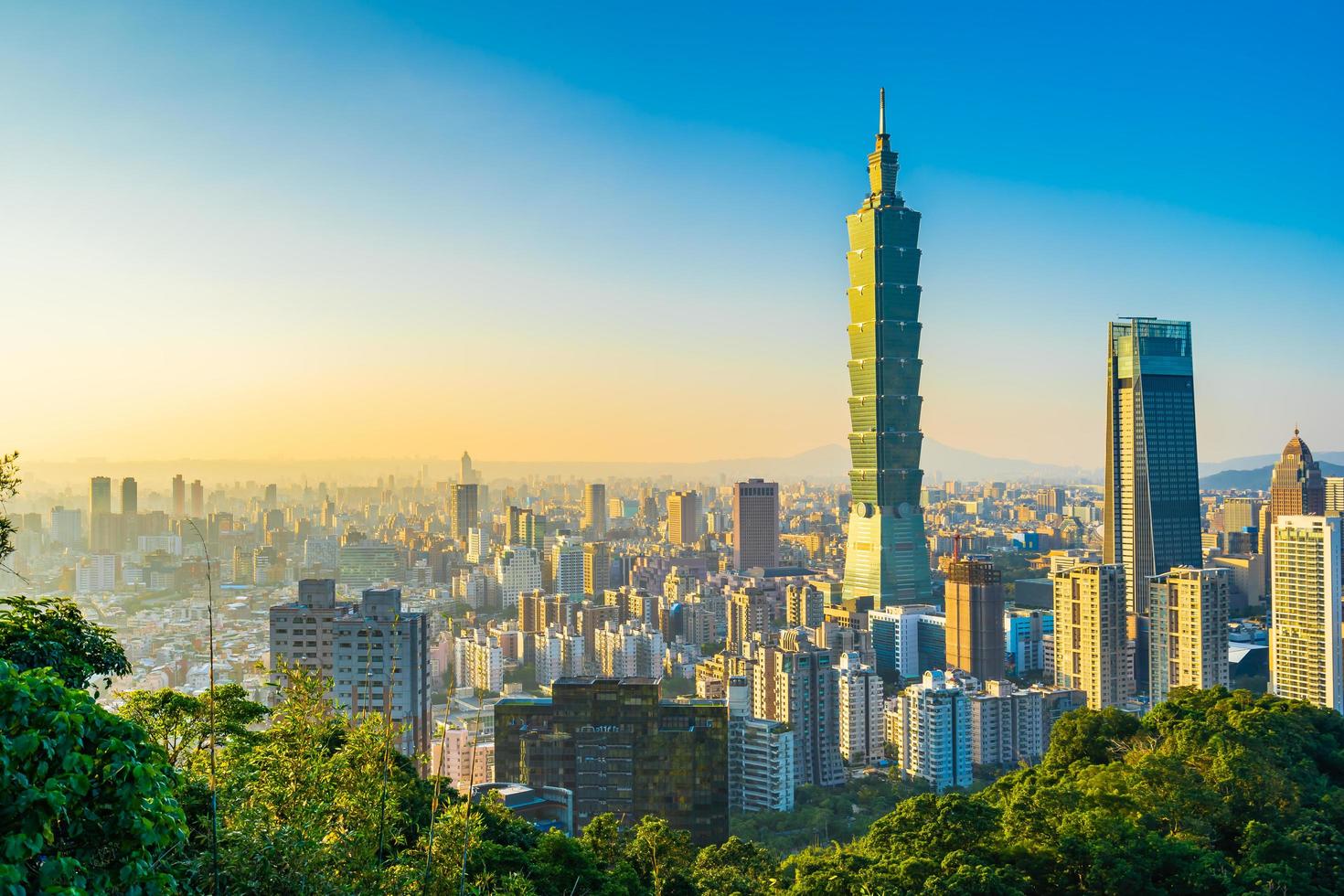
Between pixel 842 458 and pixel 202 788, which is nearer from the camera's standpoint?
pixel 202 788

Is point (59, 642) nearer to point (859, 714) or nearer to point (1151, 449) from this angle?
point (859, 714)

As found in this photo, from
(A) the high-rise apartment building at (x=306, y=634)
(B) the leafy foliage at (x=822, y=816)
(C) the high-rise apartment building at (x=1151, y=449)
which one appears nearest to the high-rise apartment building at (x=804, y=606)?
(C) the high-rise apartment building at (x=1151, y=449)

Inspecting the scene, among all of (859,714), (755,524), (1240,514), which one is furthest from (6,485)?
(1240,514)

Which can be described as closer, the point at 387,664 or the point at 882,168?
the point at 387,664

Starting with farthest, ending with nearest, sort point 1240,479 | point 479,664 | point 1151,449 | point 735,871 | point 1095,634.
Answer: point 1240,479
point 1151,449
point 1095,634
point 479,664
point 735,871

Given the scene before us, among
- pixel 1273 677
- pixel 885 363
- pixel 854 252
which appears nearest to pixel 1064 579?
pixel 1273 677

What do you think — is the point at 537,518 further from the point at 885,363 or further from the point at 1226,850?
the point at 1226,850
